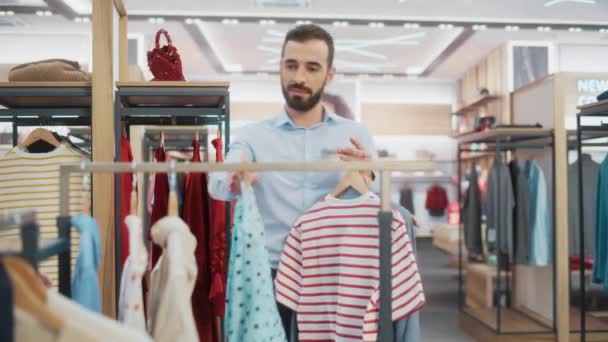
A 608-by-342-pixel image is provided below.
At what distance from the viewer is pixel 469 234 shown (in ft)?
17.2

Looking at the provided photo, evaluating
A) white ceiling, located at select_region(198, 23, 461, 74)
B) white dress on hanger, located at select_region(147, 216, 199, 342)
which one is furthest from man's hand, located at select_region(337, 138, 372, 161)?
white ceiling, located at select_region(198, 23, 461, 74)

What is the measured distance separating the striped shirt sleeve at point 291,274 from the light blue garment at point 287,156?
253mm

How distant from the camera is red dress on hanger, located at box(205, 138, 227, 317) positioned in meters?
2.30

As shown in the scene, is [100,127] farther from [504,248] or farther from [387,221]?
[504,248]

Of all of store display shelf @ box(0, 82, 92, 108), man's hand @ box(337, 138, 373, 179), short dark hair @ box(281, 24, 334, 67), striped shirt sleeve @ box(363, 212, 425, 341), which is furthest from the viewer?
store display shelf @ box(0, 82, 92, 108)

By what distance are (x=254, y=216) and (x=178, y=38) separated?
6.05 metres

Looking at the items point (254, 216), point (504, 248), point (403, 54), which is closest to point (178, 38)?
point (403, 54)

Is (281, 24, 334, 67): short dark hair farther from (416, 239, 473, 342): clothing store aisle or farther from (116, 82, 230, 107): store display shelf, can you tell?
(416, 239, 473, 342): clothing store aisle

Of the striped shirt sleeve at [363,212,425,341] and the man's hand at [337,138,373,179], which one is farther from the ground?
the man's hand at [337,138,373,179]

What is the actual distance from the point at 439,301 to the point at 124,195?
4.54m

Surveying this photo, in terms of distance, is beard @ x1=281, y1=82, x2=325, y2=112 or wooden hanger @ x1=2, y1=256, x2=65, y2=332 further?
beard @ x1=281, y1=82, x2=325, y2=112

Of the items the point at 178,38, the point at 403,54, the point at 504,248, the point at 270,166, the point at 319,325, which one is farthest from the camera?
the point at 403,54

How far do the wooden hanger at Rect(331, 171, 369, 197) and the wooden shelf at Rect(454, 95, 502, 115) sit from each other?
6.53 meters

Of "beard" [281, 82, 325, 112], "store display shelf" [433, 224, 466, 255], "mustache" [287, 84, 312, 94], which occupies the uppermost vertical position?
"mustache" [287, 84, 312, 94]
